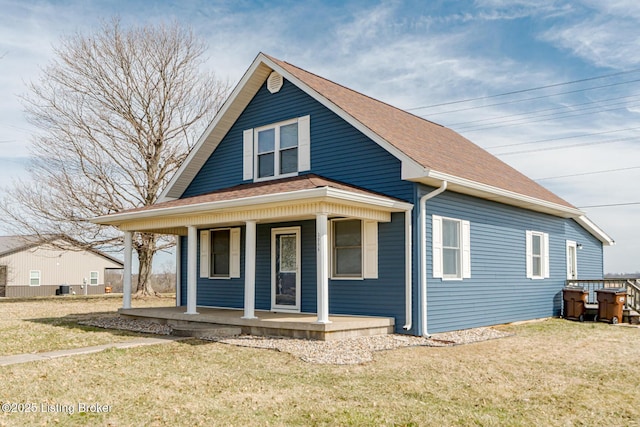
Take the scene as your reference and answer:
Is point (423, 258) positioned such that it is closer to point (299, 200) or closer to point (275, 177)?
point (299, 200)

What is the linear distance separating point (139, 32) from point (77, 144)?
575cm

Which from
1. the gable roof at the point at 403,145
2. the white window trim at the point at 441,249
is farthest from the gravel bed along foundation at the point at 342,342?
the gable roof at the point at 403,145

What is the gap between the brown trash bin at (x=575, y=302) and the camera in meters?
16.7

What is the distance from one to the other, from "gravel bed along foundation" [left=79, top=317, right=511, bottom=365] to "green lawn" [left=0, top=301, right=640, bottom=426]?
329 mm

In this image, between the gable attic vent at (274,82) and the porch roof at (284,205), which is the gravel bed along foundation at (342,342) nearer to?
the porch roof at (284,205)

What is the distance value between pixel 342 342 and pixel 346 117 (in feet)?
16.5

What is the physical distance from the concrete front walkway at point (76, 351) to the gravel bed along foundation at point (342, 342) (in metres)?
0.99

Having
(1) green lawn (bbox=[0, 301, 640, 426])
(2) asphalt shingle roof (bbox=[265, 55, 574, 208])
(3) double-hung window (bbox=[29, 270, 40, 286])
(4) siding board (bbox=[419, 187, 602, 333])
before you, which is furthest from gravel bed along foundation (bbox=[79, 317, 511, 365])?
(3) double-hung window (bbox=[29, 270, 40, 286])

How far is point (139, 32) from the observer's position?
26672 mm

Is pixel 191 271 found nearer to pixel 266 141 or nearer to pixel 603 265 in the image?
pixel 266 141

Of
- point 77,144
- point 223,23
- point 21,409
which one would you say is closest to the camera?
point 21,409

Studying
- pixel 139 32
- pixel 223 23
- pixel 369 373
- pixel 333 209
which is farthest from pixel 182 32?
pixel 369 373

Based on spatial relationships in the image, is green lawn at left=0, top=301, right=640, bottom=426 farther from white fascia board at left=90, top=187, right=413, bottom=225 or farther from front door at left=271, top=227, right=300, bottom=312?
front door at left=271, top=227, right=300, bottom=312

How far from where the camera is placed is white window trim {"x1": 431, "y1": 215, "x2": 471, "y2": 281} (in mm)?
12562
